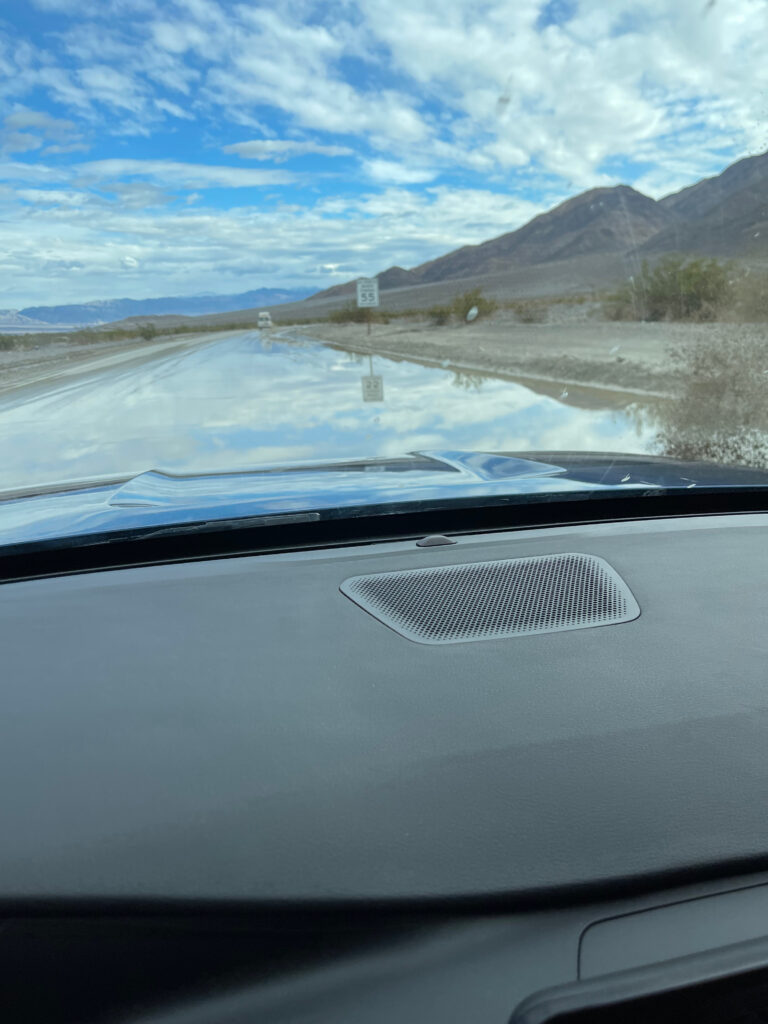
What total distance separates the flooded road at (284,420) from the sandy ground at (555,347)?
1.31 m

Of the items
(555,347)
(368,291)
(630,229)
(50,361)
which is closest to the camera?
(630,229)

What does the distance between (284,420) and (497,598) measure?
1286 centimetres

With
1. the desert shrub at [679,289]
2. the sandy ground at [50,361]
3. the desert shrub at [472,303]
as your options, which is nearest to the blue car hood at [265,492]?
the desert shrub at [679,289]

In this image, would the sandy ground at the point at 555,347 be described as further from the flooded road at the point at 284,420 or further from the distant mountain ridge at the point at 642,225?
the distant mountain ridge at the point at 642,225

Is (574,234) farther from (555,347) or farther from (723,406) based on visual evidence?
(555,347)

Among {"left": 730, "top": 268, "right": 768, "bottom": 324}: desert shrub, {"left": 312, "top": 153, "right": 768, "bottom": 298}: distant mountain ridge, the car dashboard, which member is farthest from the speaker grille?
{"left": 730, "top": 268, "right": 768, "bottom": 324}: desert shrub

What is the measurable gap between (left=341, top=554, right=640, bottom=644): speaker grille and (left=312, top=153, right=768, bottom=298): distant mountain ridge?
5.85 meters

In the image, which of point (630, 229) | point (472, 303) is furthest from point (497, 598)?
point (472, 303)

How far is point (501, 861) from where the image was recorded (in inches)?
59.4

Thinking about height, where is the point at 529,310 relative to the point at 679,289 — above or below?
below

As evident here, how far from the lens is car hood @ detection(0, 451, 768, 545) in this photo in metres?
2.83

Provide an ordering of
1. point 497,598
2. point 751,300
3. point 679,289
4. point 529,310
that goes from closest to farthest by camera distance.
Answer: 1. point 497,598
2. point 751,300
3. point 679,289
4. point 529,310

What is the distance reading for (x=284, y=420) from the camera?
15000mm

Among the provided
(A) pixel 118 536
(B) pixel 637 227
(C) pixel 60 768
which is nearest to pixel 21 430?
(B) pixel 637 227
